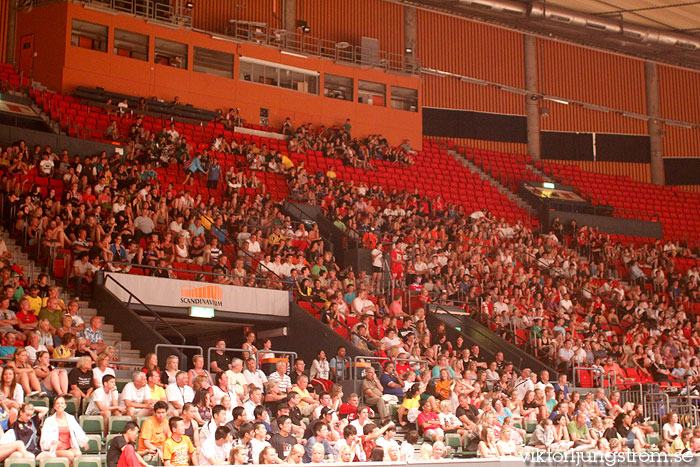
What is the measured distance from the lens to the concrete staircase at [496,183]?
90.4 feet

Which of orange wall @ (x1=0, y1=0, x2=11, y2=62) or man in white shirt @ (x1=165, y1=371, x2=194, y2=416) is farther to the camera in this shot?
orange wall @ (x1=0, y1=0, x2=11, y2=62)

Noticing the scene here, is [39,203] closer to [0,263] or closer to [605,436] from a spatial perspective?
[0,263]

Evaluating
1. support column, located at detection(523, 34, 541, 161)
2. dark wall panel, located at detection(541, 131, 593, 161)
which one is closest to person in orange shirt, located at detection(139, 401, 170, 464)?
support column, located at detection(523, 34, 541, 161)

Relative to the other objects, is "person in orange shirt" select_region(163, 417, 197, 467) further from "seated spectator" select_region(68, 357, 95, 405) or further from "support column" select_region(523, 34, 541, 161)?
"support column" select_region(523, 34, 541, 161)

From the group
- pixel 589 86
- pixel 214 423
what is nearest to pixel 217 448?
pixel 214 423

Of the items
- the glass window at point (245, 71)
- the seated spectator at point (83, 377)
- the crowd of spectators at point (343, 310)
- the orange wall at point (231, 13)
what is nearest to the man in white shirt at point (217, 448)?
the crowd of spectators at point (343, 310)

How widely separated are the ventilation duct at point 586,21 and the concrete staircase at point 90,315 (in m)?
15.7

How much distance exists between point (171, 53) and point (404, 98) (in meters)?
7.87

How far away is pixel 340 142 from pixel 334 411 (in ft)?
50.4

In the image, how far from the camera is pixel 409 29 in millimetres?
30109

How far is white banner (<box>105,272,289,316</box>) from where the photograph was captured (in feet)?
48.9

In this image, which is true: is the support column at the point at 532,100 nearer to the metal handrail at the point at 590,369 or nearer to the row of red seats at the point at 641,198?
the row of red seats at the point at 641,198

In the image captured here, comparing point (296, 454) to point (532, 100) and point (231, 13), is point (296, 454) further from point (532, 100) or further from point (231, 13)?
point (532, 100)

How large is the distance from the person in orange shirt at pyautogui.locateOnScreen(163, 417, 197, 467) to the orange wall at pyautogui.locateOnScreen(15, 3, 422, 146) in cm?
1567
